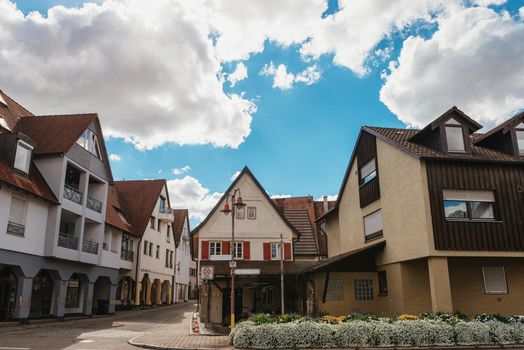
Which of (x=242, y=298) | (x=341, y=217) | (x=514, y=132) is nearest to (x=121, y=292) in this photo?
(x=242, y=298)

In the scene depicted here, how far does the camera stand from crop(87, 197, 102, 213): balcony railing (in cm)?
3043

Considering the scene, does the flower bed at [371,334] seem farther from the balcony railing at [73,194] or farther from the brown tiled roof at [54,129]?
the brown tiled roof at [54,129]

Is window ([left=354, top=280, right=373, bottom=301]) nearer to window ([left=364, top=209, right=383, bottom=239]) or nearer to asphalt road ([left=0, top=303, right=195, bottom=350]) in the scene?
window ([left=364, top=209, right=383, bottom=239])

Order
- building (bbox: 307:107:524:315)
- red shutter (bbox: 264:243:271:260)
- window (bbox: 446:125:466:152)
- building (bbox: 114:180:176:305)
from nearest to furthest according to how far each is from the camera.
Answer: building (bbox: 307:107:524:315)
window (bbox: 446:125:466:152)
red shutter (bbox: 264:243:271:260)
building (bbox: 114:180:176:305)

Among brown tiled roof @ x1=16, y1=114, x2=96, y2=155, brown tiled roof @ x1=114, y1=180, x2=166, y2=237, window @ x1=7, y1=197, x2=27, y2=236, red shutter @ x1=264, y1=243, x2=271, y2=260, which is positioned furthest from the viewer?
brown tiled roof @ x1=114, y1=180, x2=166, y2=237

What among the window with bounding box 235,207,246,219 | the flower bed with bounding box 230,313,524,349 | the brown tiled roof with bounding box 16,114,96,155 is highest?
the brown tiled roof with bounding box 16,114,96,155

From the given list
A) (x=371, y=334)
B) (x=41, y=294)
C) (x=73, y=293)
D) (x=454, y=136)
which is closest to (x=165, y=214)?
(x=73, y=293)

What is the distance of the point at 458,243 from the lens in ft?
62.6

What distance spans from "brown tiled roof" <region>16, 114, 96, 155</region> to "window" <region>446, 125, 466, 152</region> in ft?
67.7

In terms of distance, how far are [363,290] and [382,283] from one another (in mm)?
1034

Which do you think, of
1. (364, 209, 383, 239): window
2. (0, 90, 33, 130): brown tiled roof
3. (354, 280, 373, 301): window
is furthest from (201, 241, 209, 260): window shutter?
(0, 90, 33, 130): brown tiled roof

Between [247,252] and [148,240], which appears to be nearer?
[247,252]

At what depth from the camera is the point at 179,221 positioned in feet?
188

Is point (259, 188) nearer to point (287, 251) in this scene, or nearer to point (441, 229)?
point (287, 251)
